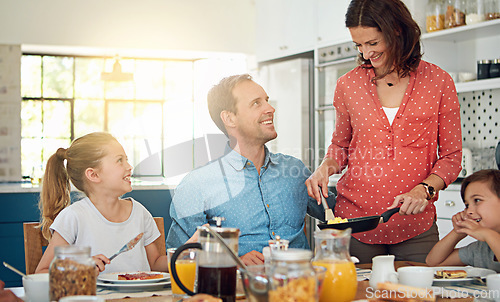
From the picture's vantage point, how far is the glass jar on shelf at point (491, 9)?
3.43 metres

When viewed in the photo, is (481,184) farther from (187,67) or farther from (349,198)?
(187,67)

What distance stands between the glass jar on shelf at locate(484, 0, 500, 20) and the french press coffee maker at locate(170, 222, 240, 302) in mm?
2871

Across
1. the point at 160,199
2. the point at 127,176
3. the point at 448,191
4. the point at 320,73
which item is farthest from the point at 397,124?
the point at 320,73

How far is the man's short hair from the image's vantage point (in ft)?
6.95

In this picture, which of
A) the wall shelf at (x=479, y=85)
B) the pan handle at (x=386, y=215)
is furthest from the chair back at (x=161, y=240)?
the wall shelf at (x=479, y=85)

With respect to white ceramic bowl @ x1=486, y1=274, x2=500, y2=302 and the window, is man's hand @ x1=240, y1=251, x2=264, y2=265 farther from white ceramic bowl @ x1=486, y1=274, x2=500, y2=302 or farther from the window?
the window

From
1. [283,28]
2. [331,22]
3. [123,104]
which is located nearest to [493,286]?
[331,22]

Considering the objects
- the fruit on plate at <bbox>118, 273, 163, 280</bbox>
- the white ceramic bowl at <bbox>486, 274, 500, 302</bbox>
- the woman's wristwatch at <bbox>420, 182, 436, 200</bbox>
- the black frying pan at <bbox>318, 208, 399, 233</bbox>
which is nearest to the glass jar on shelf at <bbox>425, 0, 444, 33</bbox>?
the woman's wristwatch at <bbox>420, 182, 436, 200</bbox>

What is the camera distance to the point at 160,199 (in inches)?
150

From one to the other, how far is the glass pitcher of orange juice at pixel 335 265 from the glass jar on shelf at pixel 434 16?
9.42 ft

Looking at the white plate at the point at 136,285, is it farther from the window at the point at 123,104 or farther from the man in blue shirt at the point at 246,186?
the window at the point at 123,104

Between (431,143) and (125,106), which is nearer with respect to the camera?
(431,143)

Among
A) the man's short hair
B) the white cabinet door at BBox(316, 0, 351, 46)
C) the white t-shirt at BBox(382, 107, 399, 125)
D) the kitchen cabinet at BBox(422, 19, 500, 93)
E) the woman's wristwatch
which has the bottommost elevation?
the woman's wristwatch

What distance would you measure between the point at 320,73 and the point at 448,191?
5.71 ft
